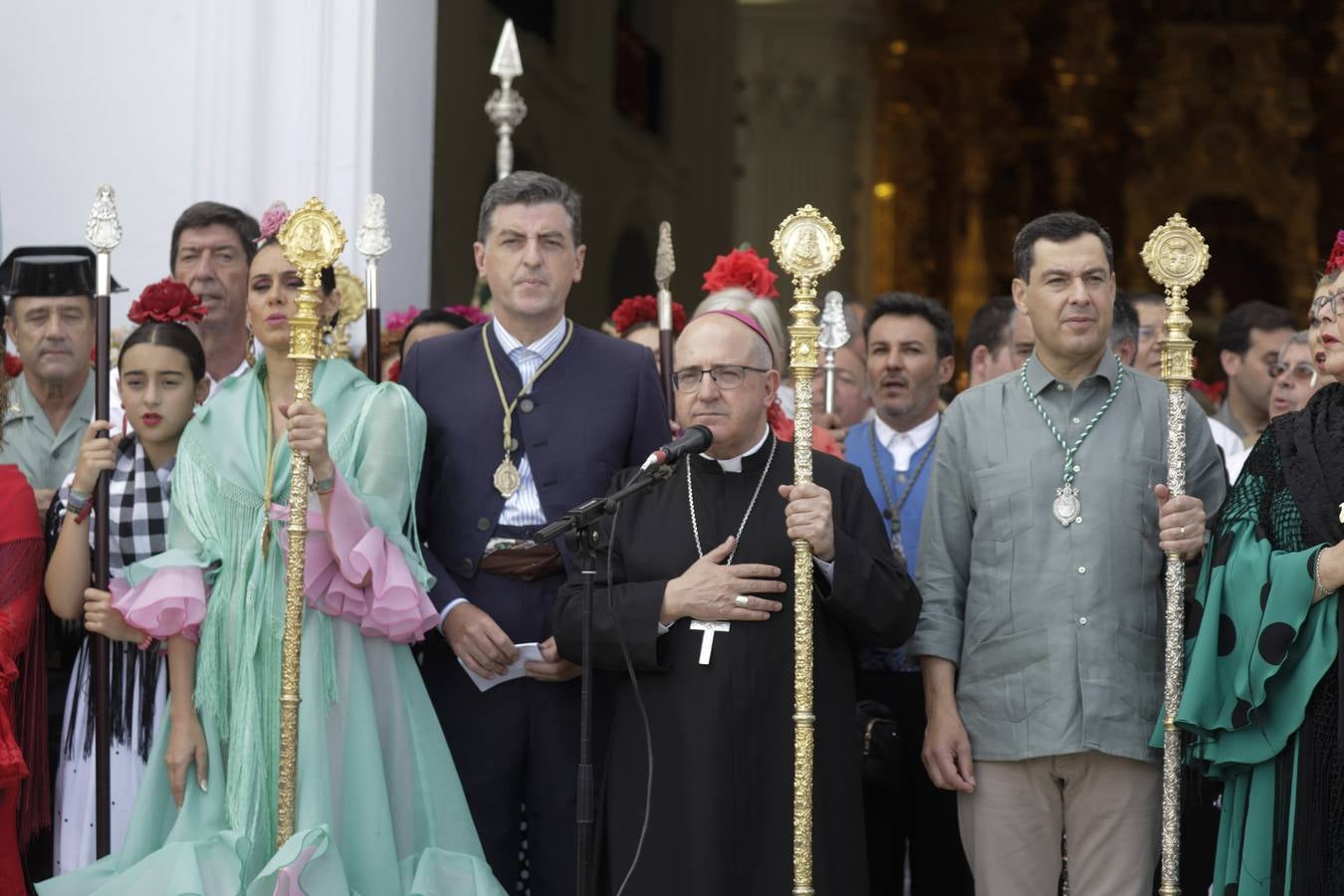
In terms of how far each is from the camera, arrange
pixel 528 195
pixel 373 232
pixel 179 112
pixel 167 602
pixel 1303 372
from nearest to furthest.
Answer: pixel 167 602 < pixel 528 195 < pixel 373 232 < pixel 1303 372 < pixel 179 112

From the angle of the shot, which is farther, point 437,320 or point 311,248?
point 437,320

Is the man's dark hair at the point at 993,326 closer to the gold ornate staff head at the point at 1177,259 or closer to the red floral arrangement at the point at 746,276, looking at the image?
the red floral arrangement at the point at 746,276

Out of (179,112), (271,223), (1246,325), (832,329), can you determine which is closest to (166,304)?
(271,223)

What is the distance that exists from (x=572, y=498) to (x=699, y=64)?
11.5 metres

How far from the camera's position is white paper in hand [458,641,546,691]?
→ 213 inches

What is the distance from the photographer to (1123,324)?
652 cm

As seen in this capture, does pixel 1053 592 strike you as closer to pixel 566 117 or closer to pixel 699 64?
pixel 566 117

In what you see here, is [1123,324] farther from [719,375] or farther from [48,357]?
[48,357]

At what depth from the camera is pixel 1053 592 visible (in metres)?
5.12

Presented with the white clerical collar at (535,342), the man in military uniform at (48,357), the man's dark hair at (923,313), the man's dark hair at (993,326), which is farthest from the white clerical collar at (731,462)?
the man in military uniform at (48,357)

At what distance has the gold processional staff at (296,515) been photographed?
518 cm

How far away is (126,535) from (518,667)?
4.13 ft

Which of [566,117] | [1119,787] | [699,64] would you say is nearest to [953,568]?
[1119,787]

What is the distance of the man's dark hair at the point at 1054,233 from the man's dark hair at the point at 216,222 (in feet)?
8.57
